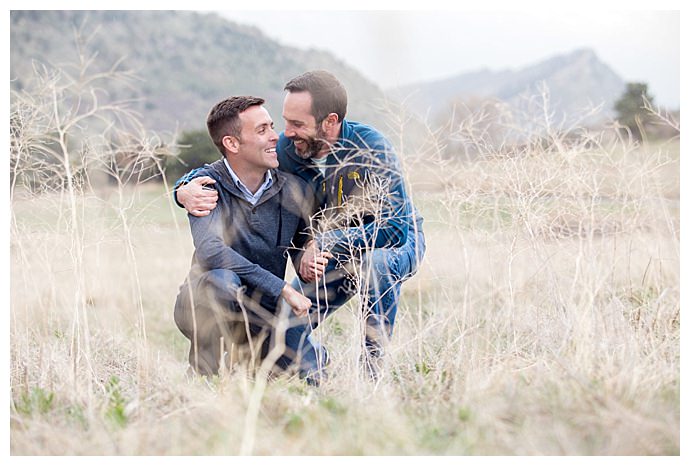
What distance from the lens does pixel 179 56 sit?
51438mm

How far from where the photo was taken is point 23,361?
338 cm

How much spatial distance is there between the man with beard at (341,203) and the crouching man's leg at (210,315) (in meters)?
0.35

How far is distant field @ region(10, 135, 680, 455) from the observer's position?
8.45 feet

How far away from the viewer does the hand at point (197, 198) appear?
3.55m

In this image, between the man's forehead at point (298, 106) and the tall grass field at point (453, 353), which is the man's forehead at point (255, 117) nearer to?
the man's forehead at point (298, 106)

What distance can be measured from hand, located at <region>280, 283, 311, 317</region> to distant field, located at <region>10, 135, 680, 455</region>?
27cm

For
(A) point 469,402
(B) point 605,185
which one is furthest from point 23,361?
(B) point 605,185

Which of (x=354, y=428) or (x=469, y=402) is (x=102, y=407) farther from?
(x=469, y=402)

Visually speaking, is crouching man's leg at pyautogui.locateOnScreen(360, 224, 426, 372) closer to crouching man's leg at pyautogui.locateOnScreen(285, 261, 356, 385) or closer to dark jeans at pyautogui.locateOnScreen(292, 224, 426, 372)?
dark jeans at pyautogui.locateOnScreen(292, 224, 426, 372)

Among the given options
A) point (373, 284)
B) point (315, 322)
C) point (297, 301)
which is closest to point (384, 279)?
point (373, 284)

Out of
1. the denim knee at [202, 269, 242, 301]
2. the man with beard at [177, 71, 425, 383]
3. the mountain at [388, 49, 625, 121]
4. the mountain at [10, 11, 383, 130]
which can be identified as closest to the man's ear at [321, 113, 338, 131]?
the man with beard at [177, 71, 425, 383]

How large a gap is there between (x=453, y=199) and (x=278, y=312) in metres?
1.06

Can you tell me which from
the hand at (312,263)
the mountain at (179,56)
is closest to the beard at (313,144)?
the hand at (312,263)

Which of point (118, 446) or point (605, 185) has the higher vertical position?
point (605, 185)
